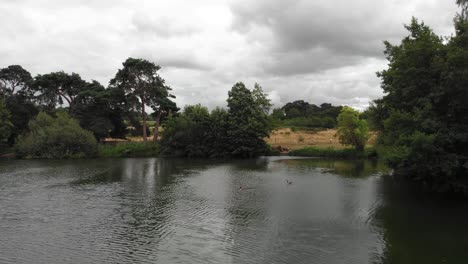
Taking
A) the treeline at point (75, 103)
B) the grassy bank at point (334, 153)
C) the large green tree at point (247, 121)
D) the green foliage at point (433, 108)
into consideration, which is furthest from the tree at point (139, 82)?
the green foliage at point (433, 108)

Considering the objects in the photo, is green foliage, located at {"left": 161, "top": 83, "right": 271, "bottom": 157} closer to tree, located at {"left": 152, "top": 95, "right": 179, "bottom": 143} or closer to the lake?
tree, located at {"left": 152, "top": 95, "right": 179, "bottom": 143}

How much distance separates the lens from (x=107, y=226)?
19625 mm

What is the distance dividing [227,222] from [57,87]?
197ft

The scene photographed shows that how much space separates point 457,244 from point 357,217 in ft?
18.5

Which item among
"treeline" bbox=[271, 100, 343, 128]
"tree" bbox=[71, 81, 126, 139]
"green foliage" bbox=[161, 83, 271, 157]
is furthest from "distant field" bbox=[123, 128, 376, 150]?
"tree" bbox=[71, 81, 126, 139]

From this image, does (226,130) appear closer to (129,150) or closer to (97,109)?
(129,150)

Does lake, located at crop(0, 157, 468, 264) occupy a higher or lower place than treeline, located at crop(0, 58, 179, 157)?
lower

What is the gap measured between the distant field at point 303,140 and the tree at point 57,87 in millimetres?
38074

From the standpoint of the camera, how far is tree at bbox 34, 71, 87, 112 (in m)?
67.7

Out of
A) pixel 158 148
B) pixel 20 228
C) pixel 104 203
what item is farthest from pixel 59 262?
pixel 158 148

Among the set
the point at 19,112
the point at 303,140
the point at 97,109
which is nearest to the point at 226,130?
the point at 303,140

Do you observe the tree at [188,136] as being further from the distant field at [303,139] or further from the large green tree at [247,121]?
the distant field at [303,139]

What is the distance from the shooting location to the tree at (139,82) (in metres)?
64.8

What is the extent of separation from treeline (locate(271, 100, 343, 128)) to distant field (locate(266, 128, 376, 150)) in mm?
3367
